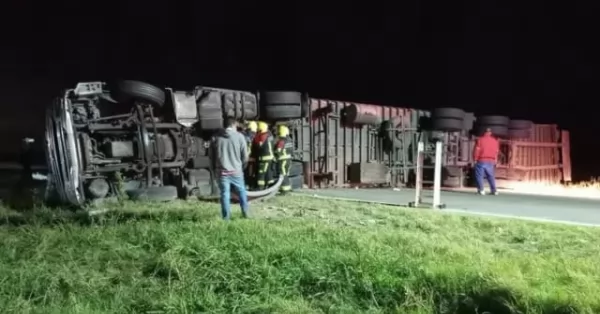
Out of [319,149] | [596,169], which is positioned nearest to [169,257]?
[319,149]

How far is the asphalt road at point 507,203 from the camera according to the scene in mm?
9234

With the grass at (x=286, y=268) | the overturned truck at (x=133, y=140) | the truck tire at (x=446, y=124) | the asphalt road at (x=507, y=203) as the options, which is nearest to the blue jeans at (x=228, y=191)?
the grass at (x=286, y=268)

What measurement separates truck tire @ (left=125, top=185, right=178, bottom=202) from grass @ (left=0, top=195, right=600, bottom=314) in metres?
2.02

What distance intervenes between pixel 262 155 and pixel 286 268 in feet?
17.7

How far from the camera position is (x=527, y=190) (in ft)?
49.2

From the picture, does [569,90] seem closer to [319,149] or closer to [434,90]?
[434,90]

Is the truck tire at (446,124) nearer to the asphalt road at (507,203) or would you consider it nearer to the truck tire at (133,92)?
the asphalt road at (507,203)

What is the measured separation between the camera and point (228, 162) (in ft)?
25.9

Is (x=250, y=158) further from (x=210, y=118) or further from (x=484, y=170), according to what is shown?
(x=484, y=170)

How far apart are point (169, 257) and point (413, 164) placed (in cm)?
1082

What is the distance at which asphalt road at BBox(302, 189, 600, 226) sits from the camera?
9.23 meters

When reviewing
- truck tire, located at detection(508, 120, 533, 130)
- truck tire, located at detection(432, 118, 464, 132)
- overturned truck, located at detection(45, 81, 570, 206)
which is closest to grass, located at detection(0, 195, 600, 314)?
overturned truck, located at detection(45, 81, 570, 206)

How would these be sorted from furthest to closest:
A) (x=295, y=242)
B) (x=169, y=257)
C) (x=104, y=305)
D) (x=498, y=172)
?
(x=498, y=172) < (x=295, y=242) < (x=169, y=257) < (x=104, y=305)

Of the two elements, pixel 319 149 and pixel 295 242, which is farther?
pixel 319 149
